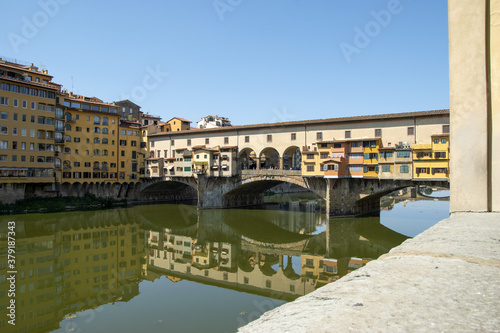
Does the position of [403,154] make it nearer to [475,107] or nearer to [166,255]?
[166,255]

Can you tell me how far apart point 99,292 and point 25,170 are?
28942mm

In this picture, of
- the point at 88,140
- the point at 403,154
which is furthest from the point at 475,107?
the point at 88,140

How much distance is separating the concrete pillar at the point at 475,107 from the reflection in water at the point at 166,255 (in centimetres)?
958

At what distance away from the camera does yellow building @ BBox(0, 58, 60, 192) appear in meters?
36.5

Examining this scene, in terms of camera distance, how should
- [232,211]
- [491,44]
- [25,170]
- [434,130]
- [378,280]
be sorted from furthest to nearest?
1. [232,211]
2. [25,170]
3. [434,130]
4. [491,44]
5. [378,280]

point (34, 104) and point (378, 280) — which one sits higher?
point (34, 104)

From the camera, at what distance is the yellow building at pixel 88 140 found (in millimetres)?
43094

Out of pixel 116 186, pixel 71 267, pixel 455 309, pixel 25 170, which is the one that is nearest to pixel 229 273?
pixel 71 267

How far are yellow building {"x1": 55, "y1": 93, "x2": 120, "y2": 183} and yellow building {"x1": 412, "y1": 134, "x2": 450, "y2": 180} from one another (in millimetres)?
37578

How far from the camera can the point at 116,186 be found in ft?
160

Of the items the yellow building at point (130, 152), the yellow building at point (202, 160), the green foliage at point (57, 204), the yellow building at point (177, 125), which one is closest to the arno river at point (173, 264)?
the green foliage at point (57, 204)

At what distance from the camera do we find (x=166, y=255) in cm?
2248

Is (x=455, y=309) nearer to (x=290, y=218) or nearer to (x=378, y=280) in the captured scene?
(x=378, y=280)

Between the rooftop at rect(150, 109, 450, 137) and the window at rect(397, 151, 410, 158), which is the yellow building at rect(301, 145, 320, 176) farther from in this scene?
the window at rect(397, 151, 410, 158)
